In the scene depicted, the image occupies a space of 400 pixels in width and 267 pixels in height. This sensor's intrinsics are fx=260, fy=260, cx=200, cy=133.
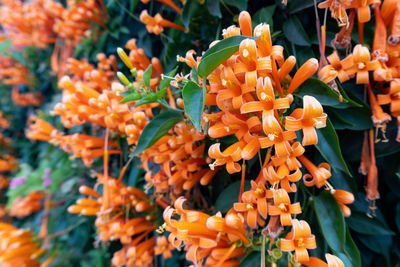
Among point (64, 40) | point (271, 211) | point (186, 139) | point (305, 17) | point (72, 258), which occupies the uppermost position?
point (64, 40)

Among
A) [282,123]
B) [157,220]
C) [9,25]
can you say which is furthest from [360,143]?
[9,25]

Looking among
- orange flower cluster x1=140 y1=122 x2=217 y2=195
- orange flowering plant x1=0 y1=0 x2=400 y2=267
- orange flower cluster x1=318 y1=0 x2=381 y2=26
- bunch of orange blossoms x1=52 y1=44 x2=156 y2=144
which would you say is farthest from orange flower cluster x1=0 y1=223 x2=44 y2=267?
orange flower cluster x1=318 y1=0 x2=381 y2=26

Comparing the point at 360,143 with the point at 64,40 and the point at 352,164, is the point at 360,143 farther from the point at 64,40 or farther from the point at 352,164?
the point at 64,40

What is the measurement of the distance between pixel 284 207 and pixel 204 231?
130 millimetres

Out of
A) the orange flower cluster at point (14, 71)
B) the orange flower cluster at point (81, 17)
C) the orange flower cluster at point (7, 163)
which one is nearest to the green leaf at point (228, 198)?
the orange flower cluster at point (81, 17)

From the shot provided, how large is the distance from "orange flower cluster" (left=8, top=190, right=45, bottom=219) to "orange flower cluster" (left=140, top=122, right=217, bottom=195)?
2.75 feet

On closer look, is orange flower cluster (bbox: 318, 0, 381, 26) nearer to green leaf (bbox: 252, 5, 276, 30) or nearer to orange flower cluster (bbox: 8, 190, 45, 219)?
green leaf (bbox: 252, 5, 276, 30)

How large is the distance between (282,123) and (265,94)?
8cm

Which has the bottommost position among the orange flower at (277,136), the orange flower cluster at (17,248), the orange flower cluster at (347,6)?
the orange flower cluster at (17,248)

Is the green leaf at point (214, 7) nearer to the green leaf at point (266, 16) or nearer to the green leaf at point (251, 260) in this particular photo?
the green leaf at point (266, 16)

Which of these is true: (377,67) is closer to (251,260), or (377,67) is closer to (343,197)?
(343,197)

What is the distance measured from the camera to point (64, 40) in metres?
1.09

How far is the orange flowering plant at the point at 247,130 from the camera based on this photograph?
1.12 ft

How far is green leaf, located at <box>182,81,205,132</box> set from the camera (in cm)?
33
